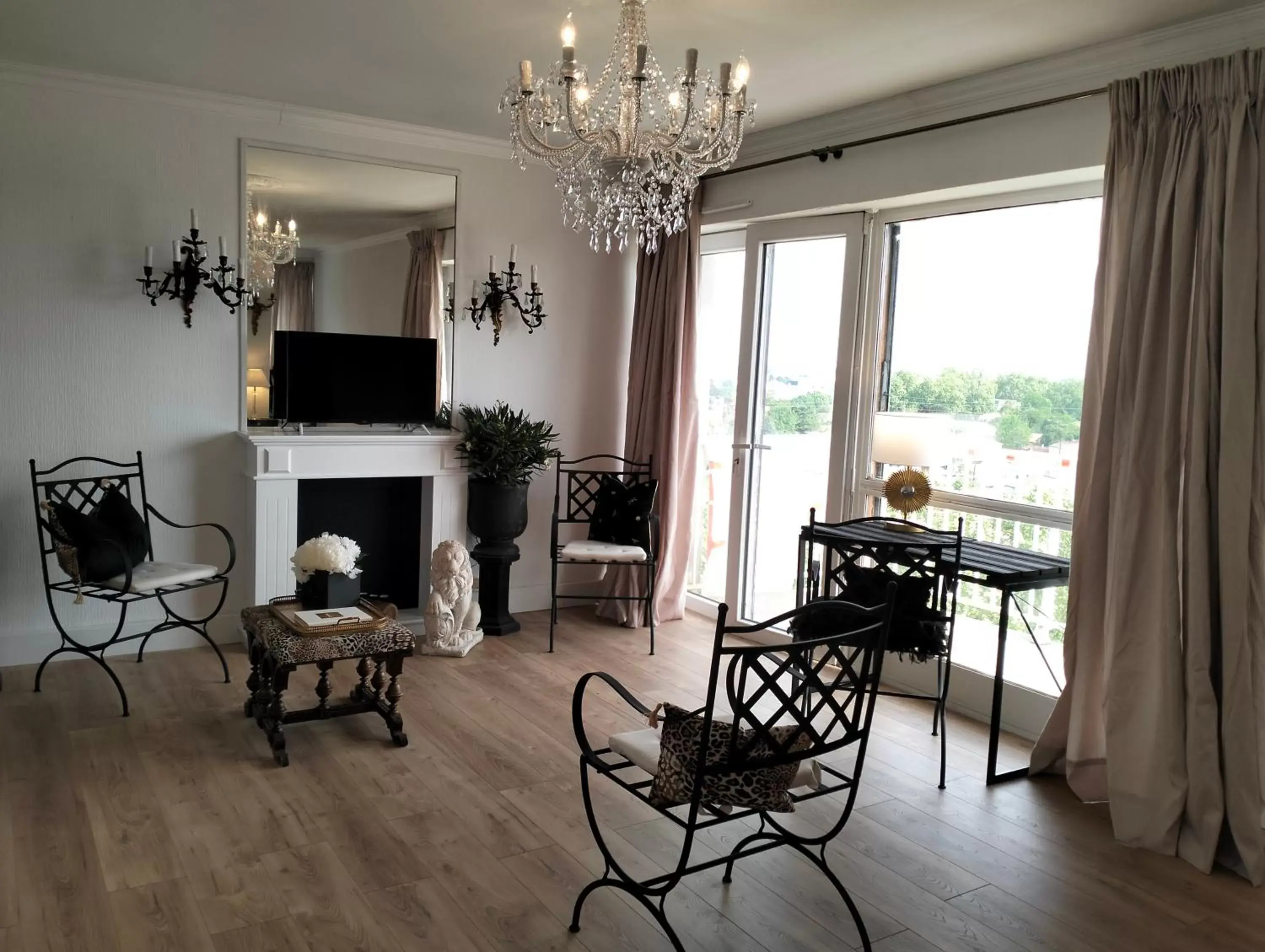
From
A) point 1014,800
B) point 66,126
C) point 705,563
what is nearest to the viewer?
point 1014,800

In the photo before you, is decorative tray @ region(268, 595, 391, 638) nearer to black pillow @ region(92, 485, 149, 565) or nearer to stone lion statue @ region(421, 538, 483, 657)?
black pillow @ region(92, 485, 149, 565)

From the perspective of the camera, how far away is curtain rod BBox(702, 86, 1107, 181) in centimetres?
360

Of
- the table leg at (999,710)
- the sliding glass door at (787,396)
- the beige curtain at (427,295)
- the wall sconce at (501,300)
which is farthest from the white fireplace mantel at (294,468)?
the table leg at (999,710)

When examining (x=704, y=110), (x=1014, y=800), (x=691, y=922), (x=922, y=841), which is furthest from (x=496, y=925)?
(x=704, y=110)

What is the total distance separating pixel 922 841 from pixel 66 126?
4.52 meters

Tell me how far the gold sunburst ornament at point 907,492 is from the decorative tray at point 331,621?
7.10 feet

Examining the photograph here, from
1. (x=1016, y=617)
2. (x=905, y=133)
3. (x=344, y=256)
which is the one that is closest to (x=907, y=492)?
(x=1016, y=617)

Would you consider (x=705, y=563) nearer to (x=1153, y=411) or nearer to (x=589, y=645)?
(x=589, y=645)

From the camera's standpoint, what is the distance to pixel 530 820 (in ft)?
10.2

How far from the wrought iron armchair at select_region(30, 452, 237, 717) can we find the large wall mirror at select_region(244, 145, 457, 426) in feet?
2.18

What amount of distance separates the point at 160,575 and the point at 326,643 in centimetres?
106

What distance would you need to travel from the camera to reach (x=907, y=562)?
3543 mm

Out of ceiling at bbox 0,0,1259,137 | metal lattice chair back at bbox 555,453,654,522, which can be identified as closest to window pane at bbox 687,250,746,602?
metal lattice chair back at bbox 555,453,654,522

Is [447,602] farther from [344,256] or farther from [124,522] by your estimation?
[344,256]
